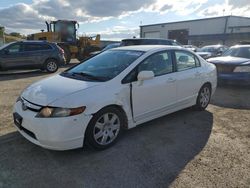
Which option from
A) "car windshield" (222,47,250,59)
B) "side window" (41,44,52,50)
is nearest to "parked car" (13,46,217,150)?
"car windshield" (222,47,250,59)

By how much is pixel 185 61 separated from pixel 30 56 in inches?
366

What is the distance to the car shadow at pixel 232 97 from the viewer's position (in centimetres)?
636

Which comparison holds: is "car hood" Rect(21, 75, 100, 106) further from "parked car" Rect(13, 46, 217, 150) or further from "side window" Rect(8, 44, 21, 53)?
"side window" Rect(8, 44, 21, 53)

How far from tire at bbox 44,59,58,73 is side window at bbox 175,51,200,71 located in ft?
30.1

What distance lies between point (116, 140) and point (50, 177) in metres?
1.25

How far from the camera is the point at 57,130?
326cm

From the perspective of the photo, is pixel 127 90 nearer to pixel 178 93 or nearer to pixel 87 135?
pixel 87 135

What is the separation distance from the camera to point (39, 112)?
336cm

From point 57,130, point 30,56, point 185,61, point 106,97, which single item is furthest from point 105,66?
point 30,56

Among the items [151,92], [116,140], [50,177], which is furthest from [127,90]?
[50,177]

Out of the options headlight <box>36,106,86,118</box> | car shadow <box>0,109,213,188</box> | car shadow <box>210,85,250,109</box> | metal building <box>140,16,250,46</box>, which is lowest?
car shadow <box>0,109,213,188</box>

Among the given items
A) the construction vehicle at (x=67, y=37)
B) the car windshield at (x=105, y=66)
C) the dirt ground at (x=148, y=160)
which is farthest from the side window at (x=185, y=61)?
the construction vehicle at (x=67, y=37)

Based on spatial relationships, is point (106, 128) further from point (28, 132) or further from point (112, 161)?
point (28, 132)

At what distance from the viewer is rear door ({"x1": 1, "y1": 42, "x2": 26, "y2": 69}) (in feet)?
38.3
